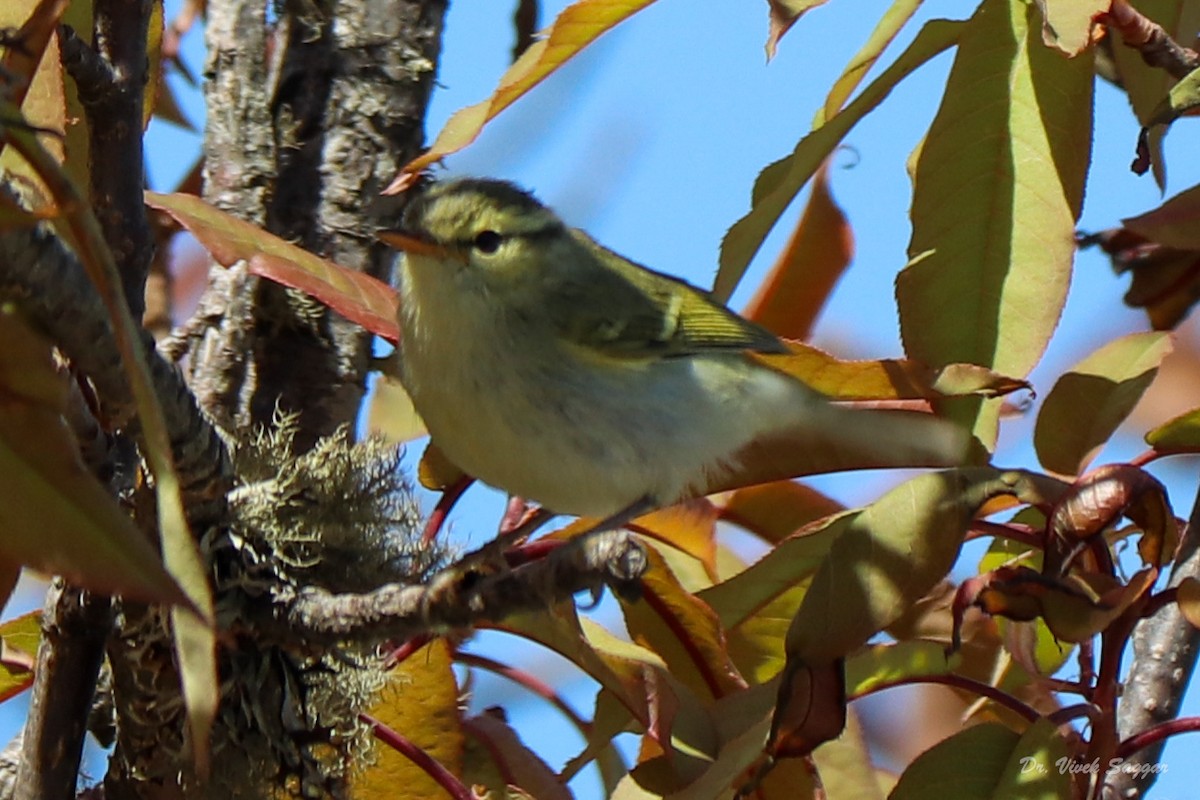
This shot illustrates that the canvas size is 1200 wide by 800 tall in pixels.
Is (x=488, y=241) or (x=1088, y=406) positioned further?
(x=488, y=241)

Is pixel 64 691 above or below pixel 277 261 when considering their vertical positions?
below

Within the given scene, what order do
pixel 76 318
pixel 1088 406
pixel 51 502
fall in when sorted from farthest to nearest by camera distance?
pixel 1088 406 < pixel 76 318 < pixel 51 502

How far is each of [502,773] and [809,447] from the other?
56 centimetres

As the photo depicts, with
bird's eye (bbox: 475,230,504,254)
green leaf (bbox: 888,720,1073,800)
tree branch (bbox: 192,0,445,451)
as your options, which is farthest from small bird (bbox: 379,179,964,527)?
green leaf (bbox: 888,720,1073,800)

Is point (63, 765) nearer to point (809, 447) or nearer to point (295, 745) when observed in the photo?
point (295, 745)

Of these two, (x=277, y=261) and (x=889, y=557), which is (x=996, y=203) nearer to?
(x=889, y=557)

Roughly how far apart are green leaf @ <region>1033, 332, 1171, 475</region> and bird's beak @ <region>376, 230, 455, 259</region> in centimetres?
92

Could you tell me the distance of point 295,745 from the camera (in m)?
1.68

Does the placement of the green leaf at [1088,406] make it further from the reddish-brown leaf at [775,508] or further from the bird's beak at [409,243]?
the bird's beak at [409,243]

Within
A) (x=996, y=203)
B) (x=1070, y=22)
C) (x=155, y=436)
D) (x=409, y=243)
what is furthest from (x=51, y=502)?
(x=409, y=243)

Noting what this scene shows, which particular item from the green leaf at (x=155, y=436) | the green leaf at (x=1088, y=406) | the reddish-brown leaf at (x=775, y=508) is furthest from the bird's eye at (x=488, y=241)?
the green leaf at (x=155, y=436)

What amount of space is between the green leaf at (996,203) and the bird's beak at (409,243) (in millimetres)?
738

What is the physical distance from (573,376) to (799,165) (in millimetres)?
468

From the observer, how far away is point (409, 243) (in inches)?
84.7
